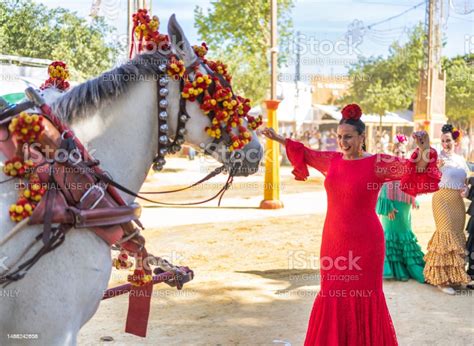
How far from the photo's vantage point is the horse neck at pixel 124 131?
266 centimetres

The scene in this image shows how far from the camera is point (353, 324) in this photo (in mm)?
3744

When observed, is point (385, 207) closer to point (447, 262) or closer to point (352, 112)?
point (447, 262)

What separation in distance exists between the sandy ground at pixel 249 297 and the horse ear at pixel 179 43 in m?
2.91

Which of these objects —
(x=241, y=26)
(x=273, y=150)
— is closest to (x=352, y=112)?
(x=273, y=150)

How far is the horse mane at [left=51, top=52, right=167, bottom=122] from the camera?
2615 millimetres

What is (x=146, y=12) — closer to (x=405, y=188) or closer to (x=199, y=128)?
(x=199, y=128)

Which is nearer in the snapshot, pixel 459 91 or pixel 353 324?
pixel 353 324

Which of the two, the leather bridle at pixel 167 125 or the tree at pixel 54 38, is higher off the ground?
the tree at pixel 54 38

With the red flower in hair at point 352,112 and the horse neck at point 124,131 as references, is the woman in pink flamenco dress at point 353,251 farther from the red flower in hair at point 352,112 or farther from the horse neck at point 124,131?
the horse neck at point 124,131

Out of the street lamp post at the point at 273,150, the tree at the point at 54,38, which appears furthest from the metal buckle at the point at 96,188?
the street lamp post at the point at 273,150

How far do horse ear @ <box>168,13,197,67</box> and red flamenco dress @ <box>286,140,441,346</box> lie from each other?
5.21 feet

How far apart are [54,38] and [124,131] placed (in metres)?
4.81

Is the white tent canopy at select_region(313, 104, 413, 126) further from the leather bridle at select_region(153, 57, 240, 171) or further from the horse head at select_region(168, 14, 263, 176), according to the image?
the leather bridle at select_region(153, 57, 240, 171)

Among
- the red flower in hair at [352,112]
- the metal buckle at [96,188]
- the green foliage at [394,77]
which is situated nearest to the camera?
the metal buckle at [96,188]
